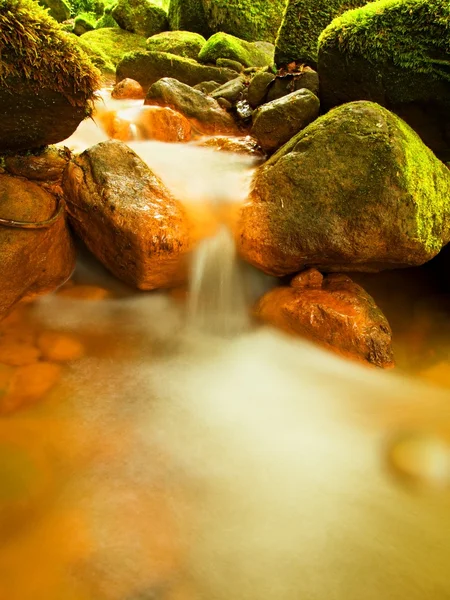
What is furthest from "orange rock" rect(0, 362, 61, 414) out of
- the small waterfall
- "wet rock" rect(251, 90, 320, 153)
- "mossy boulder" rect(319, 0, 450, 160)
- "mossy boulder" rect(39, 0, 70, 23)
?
"mossy boulder" rect(39, 0, 70, 23)

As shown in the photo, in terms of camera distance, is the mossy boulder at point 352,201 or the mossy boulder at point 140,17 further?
the mossy boulder at point 140,17

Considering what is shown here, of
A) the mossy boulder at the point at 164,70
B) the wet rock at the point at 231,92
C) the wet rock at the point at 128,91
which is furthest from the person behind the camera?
the mossy boulder at the point at 164,70

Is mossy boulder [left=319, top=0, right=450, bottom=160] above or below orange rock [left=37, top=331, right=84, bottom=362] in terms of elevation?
above

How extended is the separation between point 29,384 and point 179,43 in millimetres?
9964

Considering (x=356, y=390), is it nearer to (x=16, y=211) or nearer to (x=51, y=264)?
(x=51, y=264)

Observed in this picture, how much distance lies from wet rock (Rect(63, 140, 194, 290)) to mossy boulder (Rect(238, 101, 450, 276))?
0.77 m

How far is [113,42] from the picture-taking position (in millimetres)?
11508

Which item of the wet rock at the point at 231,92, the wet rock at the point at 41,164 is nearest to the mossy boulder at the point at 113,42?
the wet rock at the point at 231,92

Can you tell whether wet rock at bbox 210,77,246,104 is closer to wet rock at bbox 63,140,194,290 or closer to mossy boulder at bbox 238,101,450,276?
wet rock at bbox 63,140,194,290

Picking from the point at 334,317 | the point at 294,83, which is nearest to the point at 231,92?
the point at 294,83

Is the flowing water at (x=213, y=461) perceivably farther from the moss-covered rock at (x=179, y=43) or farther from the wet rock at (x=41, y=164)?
the moss-covered rock at (x=179, y=43)

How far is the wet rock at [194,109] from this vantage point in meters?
6.52

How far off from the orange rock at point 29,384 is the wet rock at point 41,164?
1.93m

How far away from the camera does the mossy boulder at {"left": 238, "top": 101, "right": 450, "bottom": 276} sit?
10.8ft
